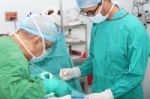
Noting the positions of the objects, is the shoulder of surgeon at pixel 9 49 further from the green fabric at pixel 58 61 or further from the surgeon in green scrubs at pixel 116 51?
the green fabric at pixel 58 61

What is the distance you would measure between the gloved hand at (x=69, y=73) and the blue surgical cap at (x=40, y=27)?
60cm

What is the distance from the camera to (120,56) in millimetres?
1721

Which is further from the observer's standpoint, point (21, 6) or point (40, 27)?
point (21, 6)

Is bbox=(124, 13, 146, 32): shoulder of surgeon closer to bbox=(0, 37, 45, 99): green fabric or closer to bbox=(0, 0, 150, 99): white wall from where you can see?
bbox=(0, 37, 45, 99): green fabric

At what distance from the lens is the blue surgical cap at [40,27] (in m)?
1.33

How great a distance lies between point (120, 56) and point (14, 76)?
0.82 meters

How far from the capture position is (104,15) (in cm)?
180

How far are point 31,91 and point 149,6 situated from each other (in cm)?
245

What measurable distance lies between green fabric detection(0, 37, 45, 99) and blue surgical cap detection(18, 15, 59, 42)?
0.54ft

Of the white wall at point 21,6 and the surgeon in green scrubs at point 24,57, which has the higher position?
the white wall at point 21,6

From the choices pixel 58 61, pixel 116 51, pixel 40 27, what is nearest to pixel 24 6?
pixel 58 61

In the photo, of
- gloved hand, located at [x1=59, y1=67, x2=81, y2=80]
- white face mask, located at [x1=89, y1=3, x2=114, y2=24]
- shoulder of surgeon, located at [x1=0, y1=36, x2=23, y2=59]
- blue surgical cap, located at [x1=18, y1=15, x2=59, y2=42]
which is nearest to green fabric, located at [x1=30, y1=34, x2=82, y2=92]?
gloved hand, located at [x1=59, y1=67, x2=81, y2=80]

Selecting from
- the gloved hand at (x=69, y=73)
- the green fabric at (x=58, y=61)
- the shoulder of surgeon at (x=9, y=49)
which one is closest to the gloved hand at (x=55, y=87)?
the shoulder of surgeon at (x=9, y=49)

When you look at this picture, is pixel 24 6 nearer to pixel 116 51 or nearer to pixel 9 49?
pixel 116 51
